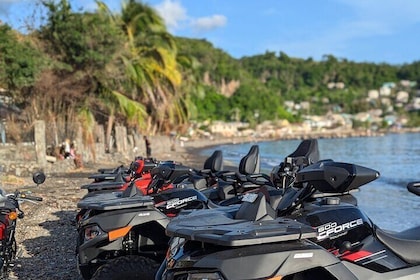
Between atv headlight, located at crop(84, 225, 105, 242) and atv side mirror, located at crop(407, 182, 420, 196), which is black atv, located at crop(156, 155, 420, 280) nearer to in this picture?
atv side mirror, located at crop(407, 182, 420, 196)

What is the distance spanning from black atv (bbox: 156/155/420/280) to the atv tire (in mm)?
1235

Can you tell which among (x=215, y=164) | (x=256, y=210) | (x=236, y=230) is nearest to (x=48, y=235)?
(x=215, y=164)

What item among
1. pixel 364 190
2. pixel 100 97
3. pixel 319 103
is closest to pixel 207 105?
pixel 319 103

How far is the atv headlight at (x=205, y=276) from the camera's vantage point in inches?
116

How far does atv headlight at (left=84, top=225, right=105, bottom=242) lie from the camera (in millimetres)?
4945

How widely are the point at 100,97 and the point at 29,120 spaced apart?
566 cm

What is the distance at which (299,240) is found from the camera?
9.97ft

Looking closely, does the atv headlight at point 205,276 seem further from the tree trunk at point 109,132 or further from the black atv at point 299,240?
the tree trunk at point 109,132

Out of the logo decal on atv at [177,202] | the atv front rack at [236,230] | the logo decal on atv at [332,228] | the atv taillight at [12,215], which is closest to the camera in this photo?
the atv front rack at [236,230]

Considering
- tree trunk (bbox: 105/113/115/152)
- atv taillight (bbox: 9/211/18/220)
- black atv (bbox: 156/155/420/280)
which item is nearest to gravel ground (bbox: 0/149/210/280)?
atv taillight (bbox: 9/211/18/220)

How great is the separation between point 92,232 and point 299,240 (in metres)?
2.54

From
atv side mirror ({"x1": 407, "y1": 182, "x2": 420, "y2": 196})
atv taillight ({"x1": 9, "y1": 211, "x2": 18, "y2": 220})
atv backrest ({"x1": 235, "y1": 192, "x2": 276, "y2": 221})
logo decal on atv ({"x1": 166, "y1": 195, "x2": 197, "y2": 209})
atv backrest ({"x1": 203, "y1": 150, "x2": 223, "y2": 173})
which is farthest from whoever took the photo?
atv backrest ({"x1": 203, "y1": 150, "x2": 223, "y2": 173})

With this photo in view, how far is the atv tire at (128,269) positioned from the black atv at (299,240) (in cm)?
123

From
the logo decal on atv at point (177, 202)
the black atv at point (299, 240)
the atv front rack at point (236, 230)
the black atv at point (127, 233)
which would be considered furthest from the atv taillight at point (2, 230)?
the atv front rack at point (236, 230)
